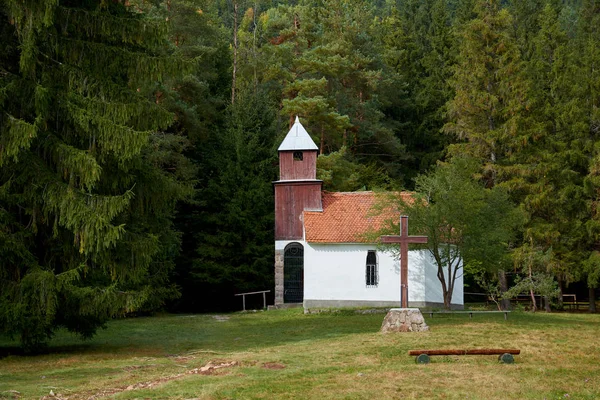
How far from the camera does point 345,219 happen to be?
3222 centimetres

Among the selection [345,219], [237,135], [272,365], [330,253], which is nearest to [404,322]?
[272,365]

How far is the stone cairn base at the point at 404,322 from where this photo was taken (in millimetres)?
19125

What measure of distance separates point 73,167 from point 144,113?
2365 millimetres

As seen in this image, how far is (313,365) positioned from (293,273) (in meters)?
19.2

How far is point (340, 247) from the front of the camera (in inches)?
1236

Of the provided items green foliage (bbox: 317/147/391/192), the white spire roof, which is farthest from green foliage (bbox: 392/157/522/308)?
green foliage (bbox: 317/147/391/192)

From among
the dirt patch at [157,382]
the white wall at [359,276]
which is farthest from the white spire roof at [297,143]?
the dirt patch at [157,382]

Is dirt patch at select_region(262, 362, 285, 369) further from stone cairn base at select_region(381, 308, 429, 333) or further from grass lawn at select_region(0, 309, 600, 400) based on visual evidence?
stone cairn base at select_region(381, 308, 429, 333)

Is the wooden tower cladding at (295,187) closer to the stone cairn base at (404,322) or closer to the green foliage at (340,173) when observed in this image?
the green foliage at (340,173)

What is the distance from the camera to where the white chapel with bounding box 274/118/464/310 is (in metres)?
30.6

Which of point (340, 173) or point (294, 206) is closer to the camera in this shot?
point (294, 206)

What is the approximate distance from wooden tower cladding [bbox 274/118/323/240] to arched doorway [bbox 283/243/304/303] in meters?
0.56

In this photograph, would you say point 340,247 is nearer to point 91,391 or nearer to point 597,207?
point 597,207

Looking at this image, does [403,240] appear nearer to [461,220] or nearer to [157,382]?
[461,220]
